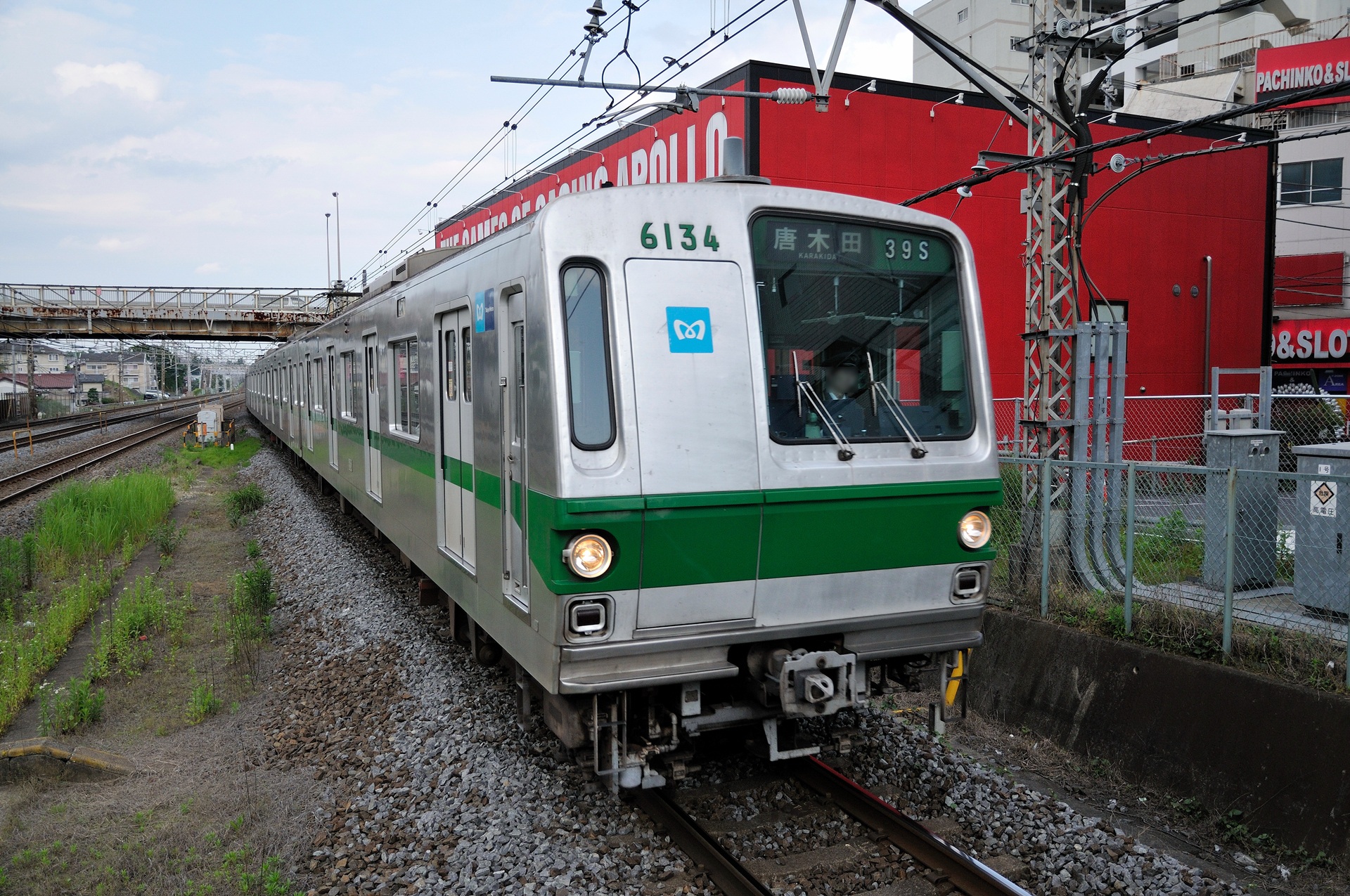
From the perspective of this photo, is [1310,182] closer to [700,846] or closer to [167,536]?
[167,536]

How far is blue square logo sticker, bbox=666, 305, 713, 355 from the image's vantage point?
443 cm

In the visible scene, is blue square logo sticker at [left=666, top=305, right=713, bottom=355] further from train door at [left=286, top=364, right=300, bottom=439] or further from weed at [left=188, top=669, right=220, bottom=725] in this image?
train door at [left=286, top=364, right=300, bottom=439]

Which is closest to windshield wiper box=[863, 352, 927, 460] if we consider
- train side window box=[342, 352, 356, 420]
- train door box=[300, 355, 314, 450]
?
train side window box=[342, 352, 356, 420]

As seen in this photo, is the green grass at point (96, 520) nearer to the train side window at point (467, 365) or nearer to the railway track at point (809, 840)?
the train side window at point (467, 365)

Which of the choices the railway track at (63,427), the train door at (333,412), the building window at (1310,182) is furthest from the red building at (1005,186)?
the railway track at (63,427)

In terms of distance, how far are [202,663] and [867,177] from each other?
1299cm

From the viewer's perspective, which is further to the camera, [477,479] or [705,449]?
[477,479]

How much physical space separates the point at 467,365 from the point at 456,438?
50 centimetres

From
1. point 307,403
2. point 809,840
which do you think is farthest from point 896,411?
point 307,403

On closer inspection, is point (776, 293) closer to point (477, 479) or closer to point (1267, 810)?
point (477, 479)

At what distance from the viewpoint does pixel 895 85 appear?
1684 centimetres

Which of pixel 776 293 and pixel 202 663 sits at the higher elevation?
pixel 776 293

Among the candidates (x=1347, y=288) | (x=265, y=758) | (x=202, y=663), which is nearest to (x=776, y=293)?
(x=265, y=758)

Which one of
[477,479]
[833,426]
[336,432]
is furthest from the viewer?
[336,432]
